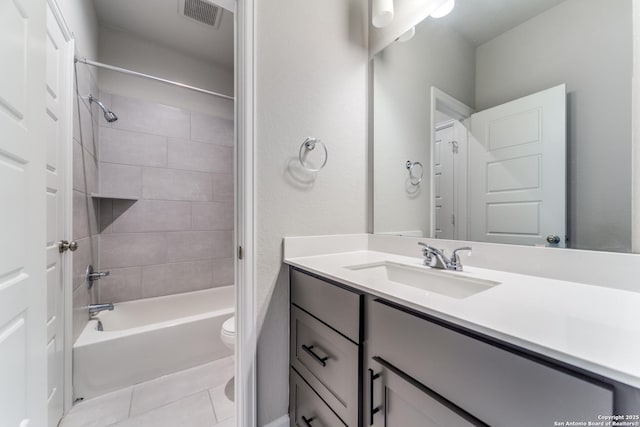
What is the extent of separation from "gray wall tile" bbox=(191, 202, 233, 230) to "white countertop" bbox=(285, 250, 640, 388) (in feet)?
6.46

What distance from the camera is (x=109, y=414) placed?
4.26 feet

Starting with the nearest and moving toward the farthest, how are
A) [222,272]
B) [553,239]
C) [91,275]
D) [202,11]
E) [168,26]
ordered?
[553,239] → [91,275] → [202,11] → [168,26] → [222,272]

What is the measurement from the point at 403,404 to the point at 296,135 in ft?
3.60

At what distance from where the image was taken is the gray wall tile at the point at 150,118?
2039 millimetres

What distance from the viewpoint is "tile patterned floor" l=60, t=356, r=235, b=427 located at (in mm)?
1257

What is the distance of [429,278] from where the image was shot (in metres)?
0.98

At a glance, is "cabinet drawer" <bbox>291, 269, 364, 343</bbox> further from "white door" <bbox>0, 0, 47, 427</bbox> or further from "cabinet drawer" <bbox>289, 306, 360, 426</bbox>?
"white door" <bbox>0, 0, 47, 427</bbox>

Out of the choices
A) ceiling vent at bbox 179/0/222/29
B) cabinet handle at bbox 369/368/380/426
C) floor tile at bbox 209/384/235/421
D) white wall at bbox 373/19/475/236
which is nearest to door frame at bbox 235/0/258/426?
floor tile at bbox 209/384/235/421

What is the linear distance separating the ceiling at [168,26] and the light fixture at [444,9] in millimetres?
1566

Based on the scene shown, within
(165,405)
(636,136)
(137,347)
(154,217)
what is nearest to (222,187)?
(154,217)

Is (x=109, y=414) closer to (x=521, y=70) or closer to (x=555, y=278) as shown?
(x=555, y=278)

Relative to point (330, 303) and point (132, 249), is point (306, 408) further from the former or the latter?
point (132, 249)

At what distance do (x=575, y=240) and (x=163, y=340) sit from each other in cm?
217

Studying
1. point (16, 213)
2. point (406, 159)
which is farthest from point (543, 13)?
point (16, 213)
